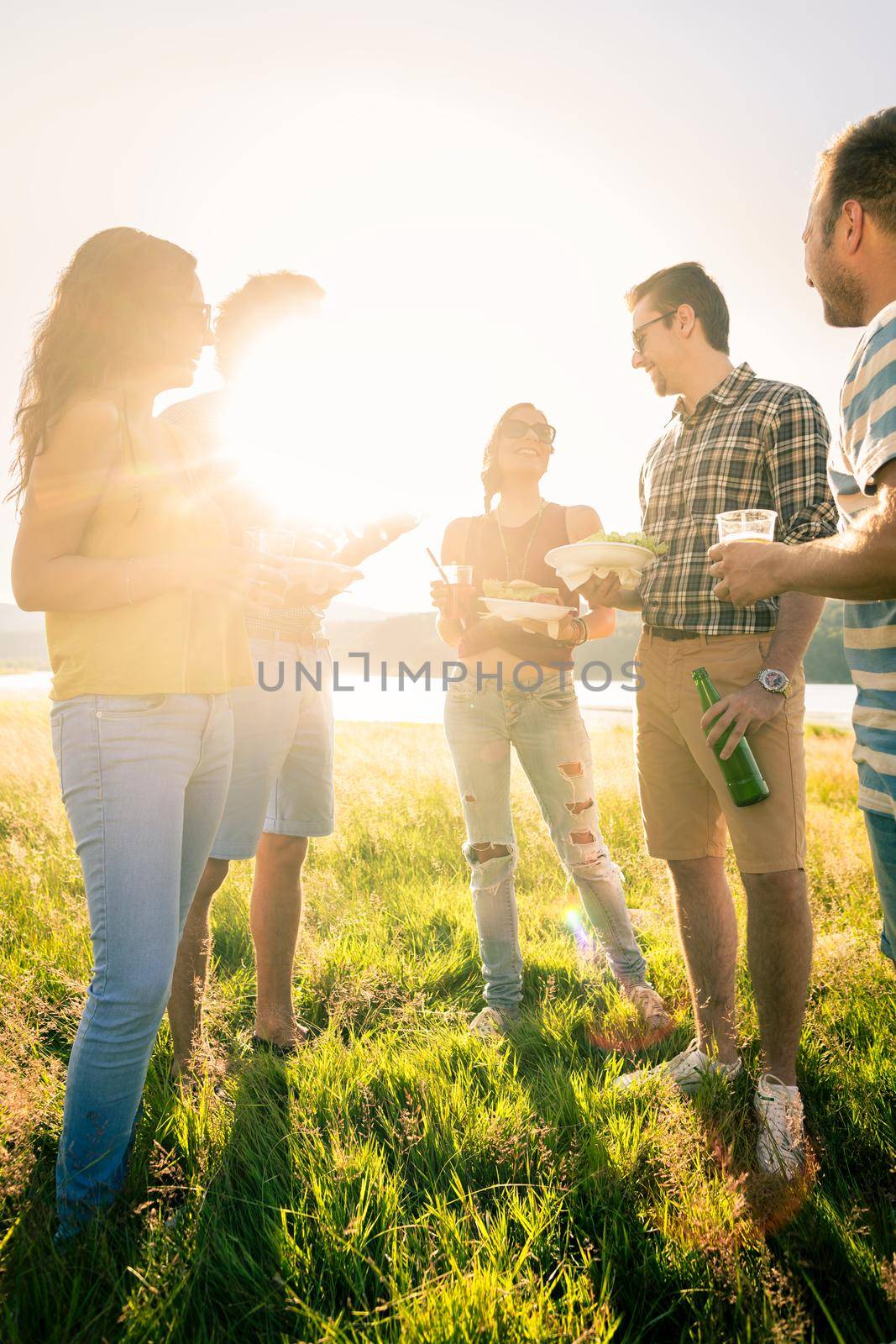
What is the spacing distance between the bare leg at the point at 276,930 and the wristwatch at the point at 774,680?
6.88 feet

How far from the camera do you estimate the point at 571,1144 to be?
2348 mm

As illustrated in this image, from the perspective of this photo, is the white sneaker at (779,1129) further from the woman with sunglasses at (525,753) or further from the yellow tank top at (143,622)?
the yellow tank top at (143,622)

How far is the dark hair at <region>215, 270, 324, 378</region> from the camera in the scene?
322 centimetres

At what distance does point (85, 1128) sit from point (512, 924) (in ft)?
6.86

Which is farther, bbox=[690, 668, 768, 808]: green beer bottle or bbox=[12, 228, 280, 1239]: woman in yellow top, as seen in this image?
bbox=[690, 668, 768, 808]: green beer bottle

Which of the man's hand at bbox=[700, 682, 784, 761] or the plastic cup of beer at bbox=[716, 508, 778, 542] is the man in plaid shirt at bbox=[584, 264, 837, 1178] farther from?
the plastic cup of beer at bbox=[716, 508, 778, 542]

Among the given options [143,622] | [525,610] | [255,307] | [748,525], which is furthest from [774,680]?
[255,307]

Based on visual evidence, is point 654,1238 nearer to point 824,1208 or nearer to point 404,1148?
point 824,1208

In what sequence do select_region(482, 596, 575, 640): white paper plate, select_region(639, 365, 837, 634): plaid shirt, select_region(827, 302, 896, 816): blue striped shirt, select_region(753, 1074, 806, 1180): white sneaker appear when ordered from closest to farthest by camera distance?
1. select_region(827, 302, 896, 816): blue striped shirt
2. select_region(753, 1074, 806, 1180): white sneaker
3. select_region(639, 365, 837, 634): plaid shirt
4. select_region(482, 596, 575, 640): white paper plate

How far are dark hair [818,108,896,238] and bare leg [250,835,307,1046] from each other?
2.98m

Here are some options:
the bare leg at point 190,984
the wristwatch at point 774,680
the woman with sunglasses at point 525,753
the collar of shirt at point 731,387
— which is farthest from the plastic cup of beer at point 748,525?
the bare leg at point 190,984

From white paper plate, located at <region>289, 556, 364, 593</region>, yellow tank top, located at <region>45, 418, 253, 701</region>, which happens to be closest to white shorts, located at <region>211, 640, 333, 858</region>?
white paper plate, located at <region>289, 556, 364, 593</region>

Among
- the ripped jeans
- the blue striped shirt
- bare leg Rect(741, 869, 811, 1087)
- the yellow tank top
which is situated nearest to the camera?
the blue striped shirt

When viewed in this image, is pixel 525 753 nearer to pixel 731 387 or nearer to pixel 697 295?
pixel 731 387
